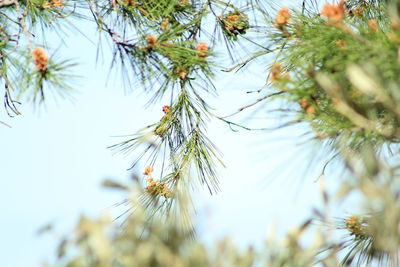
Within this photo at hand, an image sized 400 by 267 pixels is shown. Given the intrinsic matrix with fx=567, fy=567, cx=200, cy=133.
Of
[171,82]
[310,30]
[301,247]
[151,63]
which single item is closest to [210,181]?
[171,82]

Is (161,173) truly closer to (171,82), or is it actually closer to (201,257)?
(171,82)

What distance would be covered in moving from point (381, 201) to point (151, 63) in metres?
0.67

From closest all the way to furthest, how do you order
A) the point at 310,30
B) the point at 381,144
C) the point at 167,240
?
the point at 167,240, the point at 381,144, the point at 310,30

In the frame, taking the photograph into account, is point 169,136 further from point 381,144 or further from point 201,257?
point 201,257

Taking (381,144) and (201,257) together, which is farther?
(381,144)

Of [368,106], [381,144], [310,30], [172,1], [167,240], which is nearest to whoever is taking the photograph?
[167,240]

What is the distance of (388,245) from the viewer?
57 centimetres

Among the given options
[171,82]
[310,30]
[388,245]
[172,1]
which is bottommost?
[388,245]

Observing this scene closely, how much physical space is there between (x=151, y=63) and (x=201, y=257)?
0.66 meters

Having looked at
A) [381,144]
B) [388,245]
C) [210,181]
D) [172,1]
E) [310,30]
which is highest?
[172,1]

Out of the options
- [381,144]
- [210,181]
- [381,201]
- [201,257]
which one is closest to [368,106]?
[381,144]

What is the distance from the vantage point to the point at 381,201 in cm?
57

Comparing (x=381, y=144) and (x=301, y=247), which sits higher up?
(x=381, y=144)

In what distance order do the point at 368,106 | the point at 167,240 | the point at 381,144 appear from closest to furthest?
the point at 167,240 → the point at 368,106 → the point at 381,144
